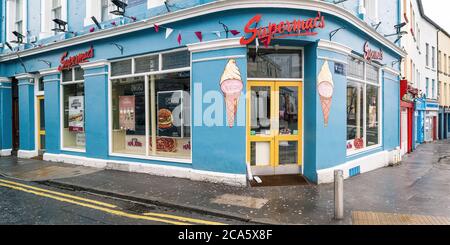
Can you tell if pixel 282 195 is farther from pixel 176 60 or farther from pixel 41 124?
pixel 41 124

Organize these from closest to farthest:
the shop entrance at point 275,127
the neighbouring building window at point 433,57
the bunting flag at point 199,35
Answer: the bunting flag at point 199,35 → the shop entrance at point 275,127 → the neighbouring building window at point 433,57

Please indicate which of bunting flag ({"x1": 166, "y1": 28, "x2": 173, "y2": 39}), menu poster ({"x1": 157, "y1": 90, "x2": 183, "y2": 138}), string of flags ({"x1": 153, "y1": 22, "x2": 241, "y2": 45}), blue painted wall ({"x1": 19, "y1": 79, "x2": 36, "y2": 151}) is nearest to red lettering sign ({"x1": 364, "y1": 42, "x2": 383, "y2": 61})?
string of flags ({"x1": 153, "y1": 22, "x2": 241, "y2": 45})

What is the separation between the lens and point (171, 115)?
32.1 feet

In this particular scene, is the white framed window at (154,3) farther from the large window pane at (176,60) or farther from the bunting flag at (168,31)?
the large window pane at (176,60)

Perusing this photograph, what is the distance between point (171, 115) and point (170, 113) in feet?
0.24

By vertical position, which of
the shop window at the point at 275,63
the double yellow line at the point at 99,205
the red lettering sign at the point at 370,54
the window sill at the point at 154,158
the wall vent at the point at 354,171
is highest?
the red lettering sign at the point at 370,54

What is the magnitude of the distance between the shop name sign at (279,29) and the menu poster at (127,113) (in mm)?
4740

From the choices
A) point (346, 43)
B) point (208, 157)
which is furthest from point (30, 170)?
point (346, 43)

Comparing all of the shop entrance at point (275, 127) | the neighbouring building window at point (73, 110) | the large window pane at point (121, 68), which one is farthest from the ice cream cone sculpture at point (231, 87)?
the neighbouring building window at point (73, 110)

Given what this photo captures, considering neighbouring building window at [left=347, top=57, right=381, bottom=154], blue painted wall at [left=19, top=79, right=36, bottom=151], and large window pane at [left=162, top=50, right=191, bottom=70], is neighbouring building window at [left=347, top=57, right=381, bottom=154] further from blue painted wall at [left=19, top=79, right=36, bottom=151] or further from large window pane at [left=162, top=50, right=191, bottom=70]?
→ blue painted wall at [left=19, top=79, right=36, bottom=151]

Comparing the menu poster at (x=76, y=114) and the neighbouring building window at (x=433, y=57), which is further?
the neighbouring building window at (x=433, y=57)

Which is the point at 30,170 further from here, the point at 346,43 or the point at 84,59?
the point at 346,43

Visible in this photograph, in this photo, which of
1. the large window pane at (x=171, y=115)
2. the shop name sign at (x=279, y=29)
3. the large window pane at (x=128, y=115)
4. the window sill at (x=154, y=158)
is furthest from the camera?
the large window pane at (x=128, y=115)

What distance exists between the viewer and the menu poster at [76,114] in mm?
12180
